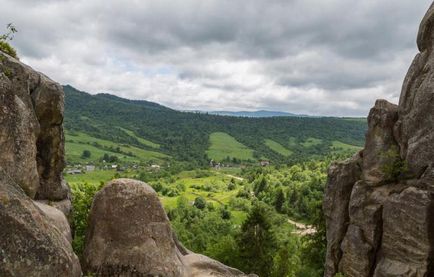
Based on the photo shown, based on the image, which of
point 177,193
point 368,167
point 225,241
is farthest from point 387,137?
point 177,193

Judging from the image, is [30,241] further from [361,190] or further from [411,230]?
[361,190]

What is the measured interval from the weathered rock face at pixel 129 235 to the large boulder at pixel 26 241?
11.4m

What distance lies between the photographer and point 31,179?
2355 cm

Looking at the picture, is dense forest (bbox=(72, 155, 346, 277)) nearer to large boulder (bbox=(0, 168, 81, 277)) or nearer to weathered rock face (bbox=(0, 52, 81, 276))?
weathered rock face (bbox=(0, 52, 81, 276))

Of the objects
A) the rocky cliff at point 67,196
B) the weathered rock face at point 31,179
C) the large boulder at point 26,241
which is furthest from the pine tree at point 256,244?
the large boulder at point 26,241

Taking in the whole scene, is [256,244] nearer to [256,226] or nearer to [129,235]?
[256,226]

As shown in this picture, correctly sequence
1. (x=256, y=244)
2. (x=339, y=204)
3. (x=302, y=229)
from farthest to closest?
(x=302, y=229) → (x=256, y=244) → (x=339, y=204)

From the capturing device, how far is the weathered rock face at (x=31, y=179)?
1388 cm

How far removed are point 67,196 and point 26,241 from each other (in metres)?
18.5

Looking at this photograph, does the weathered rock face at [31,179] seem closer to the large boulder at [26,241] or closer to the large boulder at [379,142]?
the large boulder at [26,241]

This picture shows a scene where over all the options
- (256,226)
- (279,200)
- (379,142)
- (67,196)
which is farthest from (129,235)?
(279,200)

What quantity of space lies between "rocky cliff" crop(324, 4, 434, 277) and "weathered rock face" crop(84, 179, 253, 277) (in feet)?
66.3

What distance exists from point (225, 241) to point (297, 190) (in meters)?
96.1

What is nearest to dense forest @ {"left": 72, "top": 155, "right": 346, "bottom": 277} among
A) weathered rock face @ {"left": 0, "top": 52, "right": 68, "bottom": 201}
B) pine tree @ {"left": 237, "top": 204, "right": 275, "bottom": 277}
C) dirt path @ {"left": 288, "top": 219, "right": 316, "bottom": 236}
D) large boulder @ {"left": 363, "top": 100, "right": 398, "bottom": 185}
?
pine tree @ {"left": 237, "top": 204, "right": 275, "bottom": 277}
